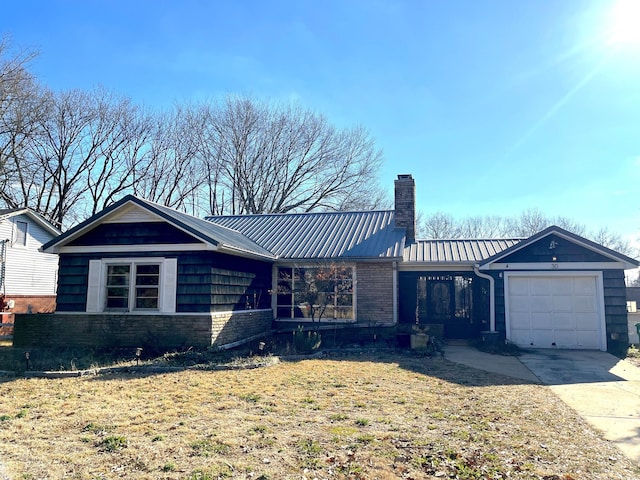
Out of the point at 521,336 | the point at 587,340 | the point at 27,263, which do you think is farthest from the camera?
the point at 27,263

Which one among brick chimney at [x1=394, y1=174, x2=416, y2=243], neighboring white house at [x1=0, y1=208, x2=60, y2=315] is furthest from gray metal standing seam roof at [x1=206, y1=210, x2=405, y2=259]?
neighboring white house at [x1=0, y1=208, x2=60, y2=315]

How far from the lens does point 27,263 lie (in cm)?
2203

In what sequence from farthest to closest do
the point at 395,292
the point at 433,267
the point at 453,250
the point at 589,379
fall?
the point at 453,250 < the point at 433,267 < the point at 395,292 < the point at 589,379

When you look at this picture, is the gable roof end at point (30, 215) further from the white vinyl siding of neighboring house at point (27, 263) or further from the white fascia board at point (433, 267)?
the white fascia board at point (433, 267)

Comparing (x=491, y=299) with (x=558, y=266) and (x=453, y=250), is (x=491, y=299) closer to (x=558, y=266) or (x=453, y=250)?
(x=558, y=266)

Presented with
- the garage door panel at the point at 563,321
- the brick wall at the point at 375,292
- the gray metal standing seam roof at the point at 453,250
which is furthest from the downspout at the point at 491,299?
the brick wall at the point at 375,292

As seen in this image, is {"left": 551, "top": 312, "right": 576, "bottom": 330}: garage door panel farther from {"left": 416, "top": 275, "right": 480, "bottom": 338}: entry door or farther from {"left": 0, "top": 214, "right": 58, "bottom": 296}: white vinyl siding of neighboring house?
{"left": 0, "top": 214, "right": 58, "bottom": 296}: white vinyl siding of neighboring house

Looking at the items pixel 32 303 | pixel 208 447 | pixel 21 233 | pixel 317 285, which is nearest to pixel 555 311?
pixel 317 285

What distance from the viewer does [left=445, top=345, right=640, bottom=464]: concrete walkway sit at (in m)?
6.20

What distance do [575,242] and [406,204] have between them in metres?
6.15

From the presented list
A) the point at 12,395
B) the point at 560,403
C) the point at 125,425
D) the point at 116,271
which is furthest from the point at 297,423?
the point at 116,271

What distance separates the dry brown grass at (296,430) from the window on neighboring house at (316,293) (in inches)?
200

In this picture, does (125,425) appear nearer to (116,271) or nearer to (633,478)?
(633,478)

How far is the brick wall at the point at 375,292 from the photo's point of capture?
1484 centimetres
